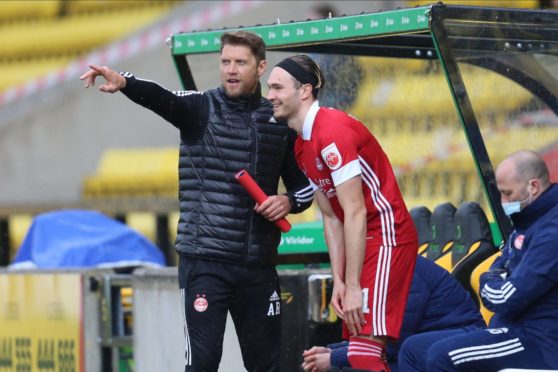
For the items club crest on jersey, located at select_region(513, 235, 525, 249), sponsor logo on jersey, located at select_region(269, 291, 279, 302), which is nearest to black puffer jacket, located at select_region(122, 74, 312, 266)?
sponsor logo on jersey, located at select_region(269, 291, 279, 302)

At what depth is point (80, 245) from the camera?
9.36 metres

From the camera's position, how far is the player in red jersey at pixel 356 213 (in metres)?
5.11

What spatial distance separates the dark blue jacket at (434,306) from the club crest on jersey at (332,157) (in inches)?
34.7

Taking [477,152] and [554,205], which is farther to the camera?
[477,152]

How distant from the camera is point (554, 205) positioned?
5.09 meters

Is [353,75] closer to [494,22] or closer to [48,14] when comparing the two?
[494,22]

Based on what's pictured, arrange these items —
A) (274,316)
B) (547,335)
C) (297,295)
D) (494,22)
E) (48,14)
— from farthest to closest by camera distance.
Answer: (48,14) < (297,295) < (494,22) < (274,316) < (547,335)

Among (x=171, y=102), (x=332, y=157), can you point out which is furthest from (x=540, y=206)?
(x=171, y=102)

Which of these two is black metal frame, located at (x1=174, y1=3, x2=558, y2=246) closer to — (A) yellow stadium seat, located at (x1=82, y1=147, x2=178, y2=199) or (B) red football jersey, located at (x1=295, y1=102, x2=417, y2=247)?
(B) red football jersey, located at (x1=295, y1=102, x2=417, y2=247)

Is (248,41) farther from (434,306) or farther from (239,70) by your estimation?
(434,306)

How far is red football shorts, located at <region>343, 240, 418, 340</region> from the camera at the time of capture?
5.14 meters

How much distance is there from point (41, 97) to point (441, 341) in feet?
38.0

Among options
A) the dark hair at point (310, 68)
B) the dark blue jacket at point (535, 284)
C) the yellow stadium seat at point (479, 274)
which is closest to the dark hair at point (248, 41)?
the dark hair at point (310, 68)

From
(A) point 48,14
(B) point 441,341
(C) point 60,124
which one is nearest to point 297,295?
(B) point 441,341
